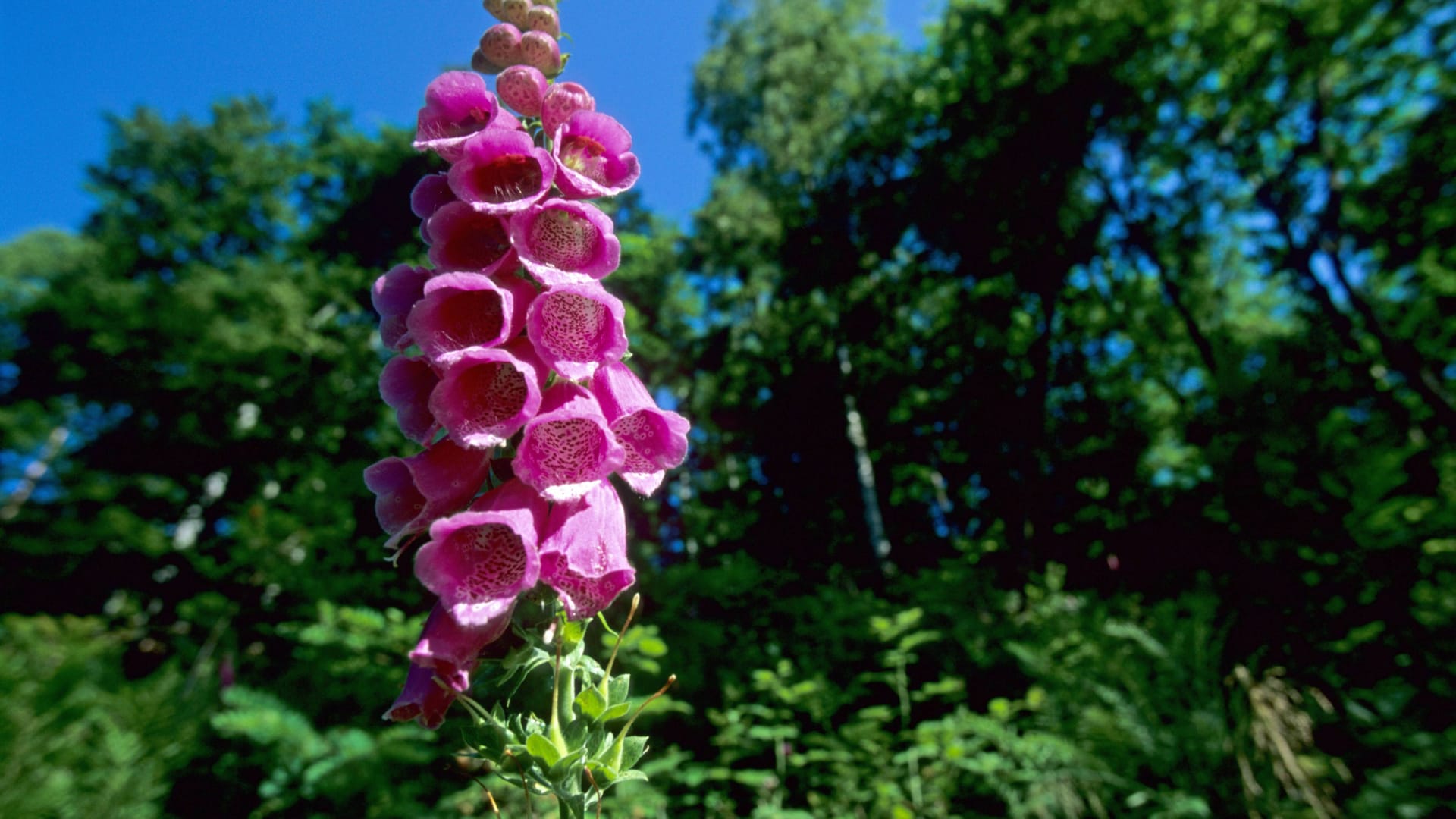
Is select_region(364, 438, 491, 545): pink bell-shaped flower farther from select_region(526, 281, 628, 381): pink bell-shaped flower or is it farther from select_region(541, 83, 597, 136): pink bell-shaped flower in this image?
select_region(541, 83, 597, 136): pink bell-shaped flower

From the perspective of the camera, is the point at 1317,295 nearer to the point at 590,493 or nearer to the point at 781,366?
the point at 781,366

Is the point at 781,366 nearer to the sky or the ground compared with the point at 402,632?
nearer to the sky

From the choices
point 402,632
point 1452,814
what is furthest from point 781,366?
point 1452,814

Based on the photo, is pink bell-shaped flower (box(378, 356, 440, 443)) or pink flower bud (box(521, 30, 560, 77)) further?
pink flower bud (box(521, 30, 560, 77))

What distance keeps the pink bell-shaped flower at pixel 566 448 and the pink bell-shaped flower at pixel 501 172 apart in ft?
0.95

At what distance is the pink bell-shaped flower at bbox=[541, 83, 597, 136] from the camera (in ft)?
3.44

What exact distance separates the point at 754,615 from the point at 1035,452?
6.77 meters

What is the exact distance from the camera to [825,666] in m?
4.53

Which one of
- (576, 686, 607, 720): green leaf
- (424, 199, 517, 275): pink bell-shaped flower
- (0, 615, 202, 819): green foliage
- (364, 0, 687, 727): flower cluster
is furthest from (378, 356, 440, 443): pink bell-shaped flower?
(0, 615, 202, 819): green foliage

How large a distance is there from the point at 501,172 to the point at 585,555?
62 centimetres

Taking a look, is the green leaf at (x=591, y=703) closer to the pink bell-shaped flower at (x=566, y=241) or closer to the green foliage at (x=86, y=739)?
the pink bell-shaped flower at (x=566, y=241)

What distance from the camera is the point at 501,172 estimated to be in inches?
38.7

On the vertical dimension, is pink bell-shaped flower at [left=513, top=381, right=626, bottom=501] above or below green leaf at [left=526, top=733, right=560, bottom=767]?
above

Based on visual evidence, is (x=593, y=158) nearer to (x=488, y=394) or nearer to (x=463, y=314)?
(x=463, y=314)
